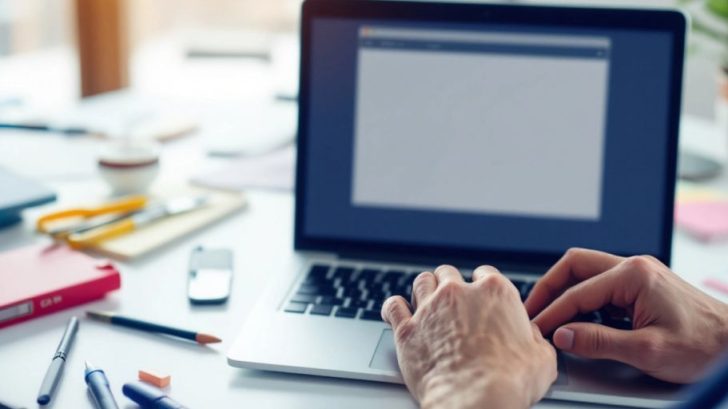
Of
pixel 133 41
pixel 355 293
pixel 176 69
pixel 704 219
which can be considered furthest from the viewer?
pixel 133 41

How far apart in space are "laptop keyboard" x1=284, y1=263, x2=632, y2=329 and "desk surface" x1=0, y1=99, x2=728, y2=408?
0.05 metres

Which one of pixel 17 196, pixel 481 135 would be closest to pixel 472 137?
pixel 481 135

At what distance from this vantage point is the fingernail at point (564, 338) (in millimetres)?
678

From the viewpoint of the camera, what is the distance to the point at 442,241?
0.91 metres

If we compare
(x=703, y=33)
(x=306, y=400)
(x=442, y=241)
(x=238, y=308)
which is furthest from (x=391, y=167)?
(x=703, y=33)

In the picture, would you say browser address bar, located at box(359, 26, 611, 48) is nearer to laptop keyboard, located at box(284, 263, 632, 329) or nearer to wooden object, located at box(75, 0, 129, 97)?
laptop keyboard, located at box(284, 263, 632, 329)

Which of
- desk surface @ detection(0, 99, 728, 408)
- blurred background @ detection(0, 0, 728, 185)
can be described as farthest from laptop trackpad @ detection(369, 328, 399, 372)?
blurred background @ detection(0, 0, 728, 185)

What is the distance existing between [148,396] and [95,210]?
1.42 feet

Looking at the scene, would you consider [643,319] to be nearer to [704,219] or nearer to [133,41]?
[704,219]

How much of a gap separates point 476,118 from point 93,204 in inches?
20.0

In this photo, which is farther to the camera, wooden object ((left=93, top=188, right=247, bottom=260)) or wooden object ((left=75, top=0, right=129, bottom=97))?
wooden object ((left=75, top=0, right=129, bottom=97))

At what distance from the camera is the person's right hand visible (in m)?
0.66

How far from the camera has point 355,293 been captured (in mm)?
812

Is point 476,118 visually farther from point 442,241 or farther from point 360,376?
point 360,376
